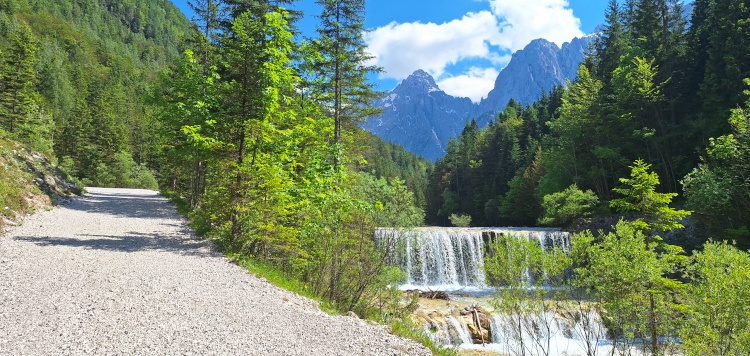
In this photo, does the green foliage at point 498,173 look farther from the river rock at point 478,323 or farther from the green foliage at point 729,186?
the river rock at point 478,323

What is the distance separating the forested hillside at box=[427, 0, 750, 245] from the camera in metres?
19.0

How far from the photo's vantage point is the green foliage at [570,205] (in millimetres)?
29172

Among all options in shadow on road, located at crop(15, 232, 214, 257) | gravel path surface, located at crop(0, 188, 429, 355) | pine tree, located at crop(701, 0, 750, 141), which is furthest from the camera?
pine tree, located at crop(701, 0, 750, 141)

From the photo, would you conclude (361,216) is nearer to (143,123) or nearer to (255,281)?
(255,281)

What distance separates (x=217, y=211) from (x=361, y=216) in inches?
148

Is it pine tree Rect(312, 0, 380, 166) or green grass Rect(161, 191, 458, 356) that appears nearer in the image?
green grass Rect(161, 191, 458, 356)

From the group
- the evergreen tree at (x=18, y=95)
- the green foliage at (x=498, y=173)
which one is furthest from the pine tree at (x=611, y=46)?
the evergreen tree at (x=18, y=95)

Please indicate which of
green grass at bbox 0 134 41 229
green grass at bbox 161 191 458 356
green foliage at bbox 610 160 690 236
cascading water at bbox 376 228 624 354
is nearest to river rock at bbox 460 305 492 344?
cascading water at bbox 376 228 624 354

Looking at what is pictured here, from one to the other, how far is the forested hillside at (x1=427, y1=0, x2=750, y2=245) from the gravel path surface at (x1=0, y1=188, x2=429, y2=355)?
2005 cm

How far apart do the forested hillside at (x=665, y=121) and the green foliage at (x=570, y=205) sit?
315 mm

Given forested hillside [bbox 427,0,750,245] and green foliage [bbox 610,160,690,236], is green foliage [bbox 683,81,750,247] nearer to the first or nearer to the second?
forested hillside [bbox 427,0,750,245]

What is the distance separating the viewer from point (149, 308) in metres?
5.62

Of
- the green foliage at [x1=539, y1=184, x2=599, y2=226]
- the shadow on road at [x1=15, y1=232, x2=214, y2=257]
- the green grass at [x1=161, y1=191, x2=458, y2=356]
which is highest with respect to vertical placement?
the green foliage at [x1=539, y1=184, x2=599, y2=226]

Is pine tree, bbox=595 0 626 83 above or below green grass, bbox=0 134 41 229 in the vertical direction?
above
